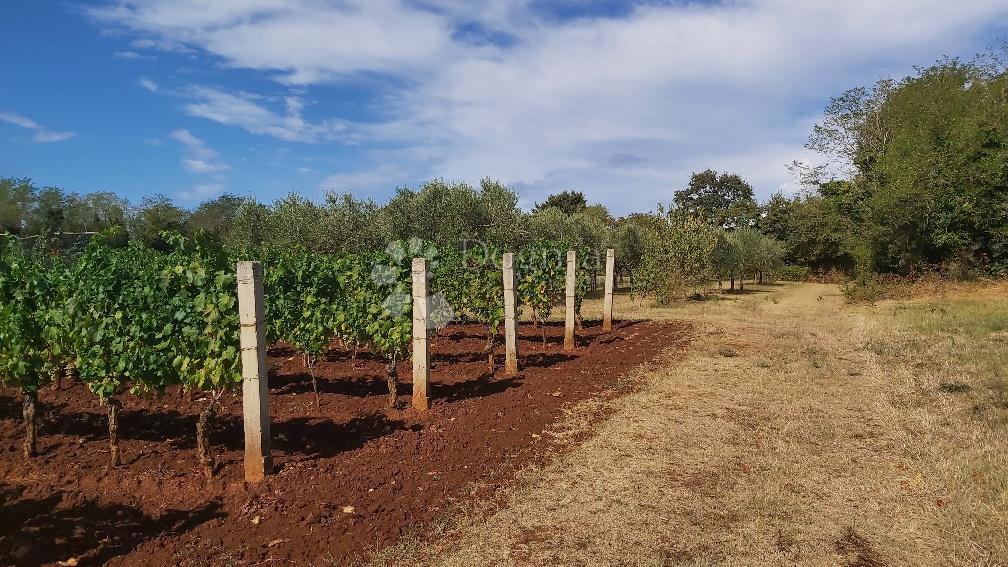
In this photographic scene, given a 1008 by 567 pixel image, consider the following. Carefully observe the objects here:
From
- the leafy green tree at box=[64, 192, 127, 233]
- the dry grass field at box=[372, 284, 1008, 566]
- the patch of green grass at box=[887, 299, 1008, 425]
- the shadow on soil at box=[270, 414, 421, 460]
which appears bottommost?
the dry grass field at box=[372, 284, 1008, 566]

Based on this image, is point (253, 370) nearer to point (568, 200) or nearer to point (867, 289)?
point (867, 289)

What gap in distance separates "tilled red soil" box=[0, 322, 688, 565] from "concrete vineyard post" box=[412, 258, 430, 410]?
28cm

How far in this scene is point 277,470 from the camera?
636cm

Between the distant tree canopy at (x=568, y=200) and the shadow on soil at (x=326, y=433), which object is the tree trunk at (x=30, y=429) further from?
the distant tree canopy at (x=568, y=200)

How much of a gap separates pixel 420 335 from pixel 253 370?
3.02 m

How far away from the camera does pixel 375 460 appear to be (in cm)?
675

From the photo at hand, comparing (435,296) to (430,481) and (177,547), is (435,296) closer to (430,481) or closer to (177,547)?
(430,481)

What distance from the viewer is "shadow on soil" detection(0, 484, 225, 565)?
470 cm

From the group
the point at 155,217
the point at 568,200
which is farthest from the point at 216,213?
the point at 568,200

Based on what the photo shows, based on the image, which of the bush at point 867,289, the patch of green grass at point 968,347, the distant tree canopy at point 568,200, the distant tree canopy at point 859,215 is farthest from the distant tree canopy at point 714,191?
the patch of green grass at point 968,347

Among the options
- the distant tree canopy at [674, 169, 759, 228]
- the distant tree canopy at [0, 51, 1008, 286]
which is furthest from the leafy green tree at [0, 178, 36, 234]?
the distant tree canopy at [674, 169, 759, 228]

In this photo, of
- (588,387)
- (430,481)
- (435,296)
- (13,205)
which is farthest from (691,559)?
(13,205)

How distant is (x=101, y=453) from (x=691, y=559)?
672 centimetres

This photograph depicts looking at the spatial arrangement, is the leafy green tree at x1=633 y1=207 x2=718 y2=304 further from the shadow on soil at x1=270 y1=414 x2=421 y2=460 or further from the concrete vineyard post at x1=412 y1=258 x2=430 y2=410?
the shadow on soil at x1=270 y1=414 x2=421 y2=460
